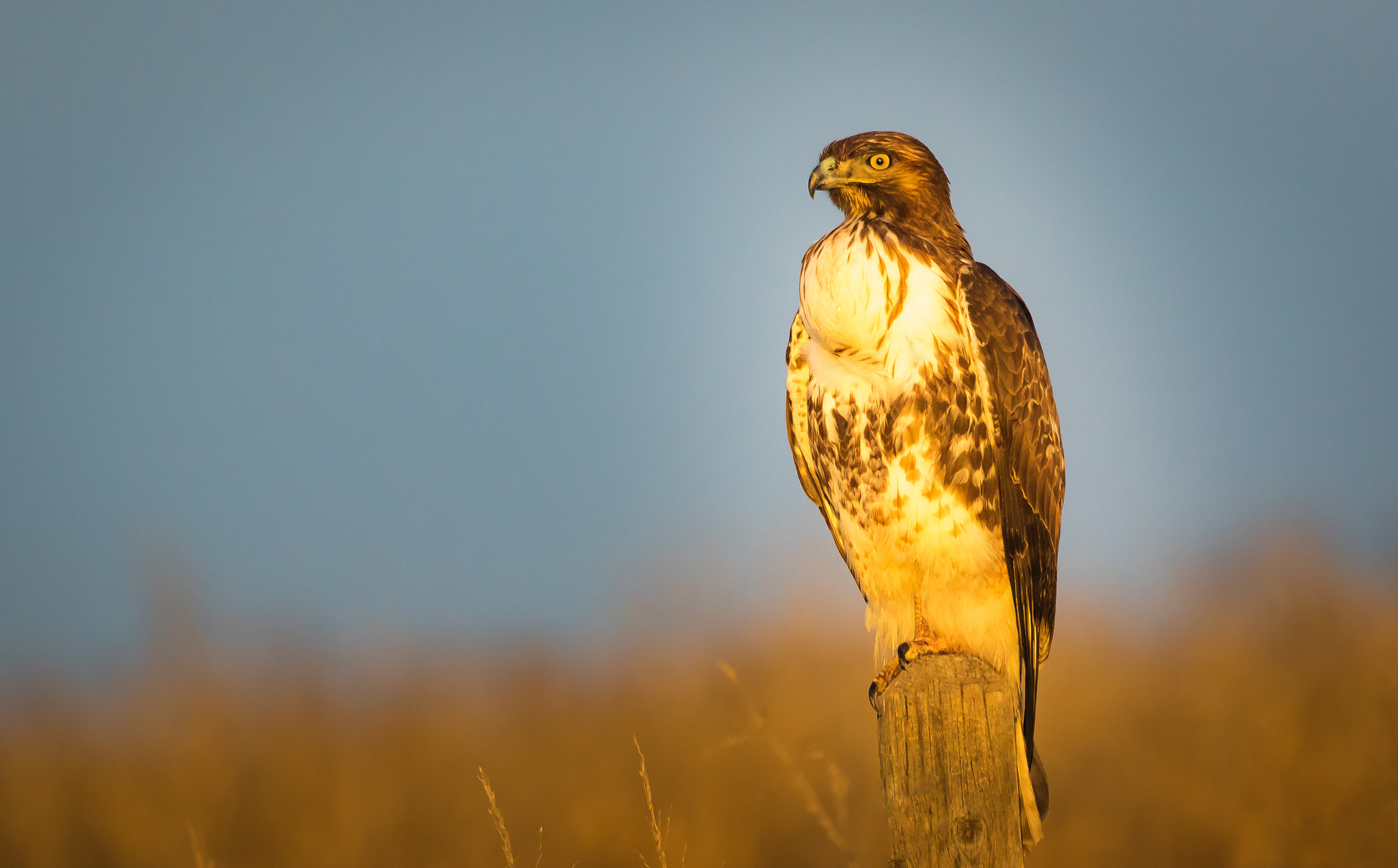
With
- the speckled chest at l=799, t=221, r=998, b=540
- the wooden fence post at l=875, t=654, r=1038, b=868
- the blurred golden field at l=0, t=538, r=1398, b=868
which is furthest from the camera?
the blurred golden field at l=0, t=538, r=1398, b=868

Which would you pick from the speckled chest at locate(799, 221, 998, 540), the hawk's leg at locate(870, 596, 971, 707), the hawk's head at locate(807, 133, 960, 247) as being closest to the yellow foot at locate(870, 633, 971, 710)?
the hawk's leg at locate(870, 596, 971, 707)

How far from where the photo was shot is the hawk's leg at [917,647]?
11.7 feet

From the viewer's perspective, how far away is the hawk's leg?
3.57 m

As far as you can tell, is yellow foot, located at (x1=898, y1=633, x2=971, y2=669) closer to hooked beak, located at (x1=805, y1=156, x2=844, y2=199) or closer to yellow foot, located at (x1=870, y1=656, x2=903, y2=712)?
yellow foot, located at (x1=870, y1=656, x2=903, y2=712)

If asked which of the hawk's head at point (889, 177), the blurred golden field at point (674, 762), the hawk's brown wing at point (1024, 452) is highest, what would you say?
the hawk's head at point (889, 177)

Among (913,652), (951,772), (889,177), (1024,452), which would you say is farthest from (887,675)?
(889,177)

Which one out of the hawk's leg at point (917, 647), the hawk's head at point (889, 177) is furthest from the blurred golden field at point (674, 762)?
the hawk's head at point (889, 177)

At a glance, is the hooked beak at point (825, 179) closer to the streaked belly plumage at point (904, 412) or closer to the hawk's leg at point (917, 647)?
the streaked belly plumage at point (904, 412)

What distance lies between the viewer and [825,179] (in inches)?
150

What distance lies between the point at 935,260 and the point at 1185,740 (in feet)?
11.4

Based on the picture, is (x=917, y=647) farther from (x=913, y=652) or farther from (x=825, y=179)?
(x=825, y=179)

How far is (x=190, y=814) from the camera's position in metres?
5.21

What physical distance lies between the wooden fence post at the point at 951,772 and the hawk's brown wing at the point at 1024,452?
0.93 metres

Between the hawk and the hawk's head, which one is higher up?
the hawk's head
